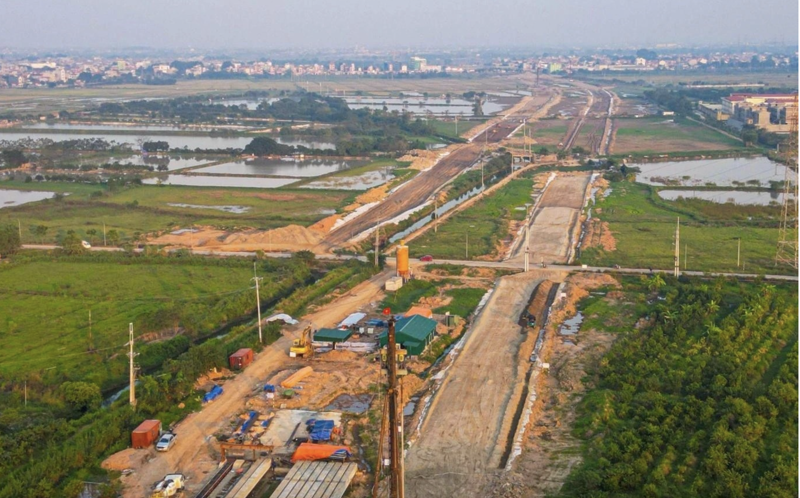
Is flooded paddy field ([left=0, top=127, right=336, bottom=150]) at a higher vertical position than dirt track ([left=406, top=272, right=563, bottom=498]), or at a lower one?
higher

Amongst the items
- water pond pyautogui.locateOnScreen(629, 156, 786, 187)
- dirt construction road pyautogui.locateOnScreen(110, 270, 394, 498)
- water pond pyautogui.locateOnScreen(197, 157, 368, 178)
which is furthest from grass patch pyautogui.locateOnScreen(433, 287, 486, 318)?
water pond pyautogui.locateOnScreen(197, 157, 368, 178)

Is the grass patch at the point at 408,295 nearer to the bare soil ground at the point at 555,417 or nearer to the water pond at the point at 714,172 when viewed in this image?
the bare soil ground at the point at 555,417

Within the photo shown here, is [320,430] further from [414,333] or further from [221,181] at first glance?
[221,181]

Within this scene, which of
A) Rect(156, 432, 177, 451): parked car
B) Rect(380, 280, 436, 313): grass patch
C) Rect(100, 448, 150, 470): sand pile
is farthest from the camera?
Rect(380, 280, 436, 313): grass patch

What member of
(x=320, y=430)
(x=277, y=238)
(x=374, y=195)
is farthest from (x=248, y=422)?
(x=374, y=195)

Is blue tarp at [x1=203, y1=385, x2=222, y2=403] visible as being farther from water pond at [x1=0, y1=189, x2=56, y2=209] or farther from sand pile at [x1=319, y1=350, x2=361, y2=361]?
water pond at [x1=0, y1=189, x2=56, y2=209]

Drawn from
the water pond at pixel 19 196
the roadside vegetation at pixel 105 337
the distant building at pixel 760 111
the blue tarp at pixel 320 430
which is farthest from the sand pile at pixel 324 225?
the distant building at pixel 760 111
